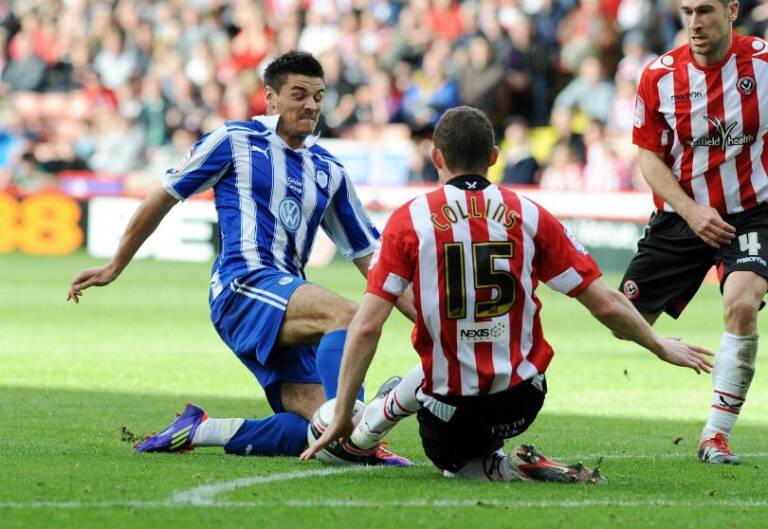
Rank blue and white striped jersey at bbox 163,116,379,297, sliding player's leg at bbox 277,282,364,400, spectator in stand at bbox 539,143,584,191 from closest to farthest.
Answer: sliding player's leg at bbox 277,282,364,400, blue and white striped jersey at bbox 163,116,379,297, spectator in stand at bbox 539,143,584,191

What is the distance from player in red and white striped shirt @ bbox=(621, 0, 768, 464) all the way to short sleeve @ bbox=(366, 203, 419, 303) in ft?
6.27

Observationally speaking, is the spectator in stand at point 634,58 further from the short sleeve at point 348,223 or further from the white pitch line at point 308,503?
the white pitch line at point 308,503

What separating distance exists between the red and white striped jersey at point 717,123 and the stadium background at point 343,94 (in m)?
13.0

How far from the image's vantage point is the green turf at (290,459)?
5.11m

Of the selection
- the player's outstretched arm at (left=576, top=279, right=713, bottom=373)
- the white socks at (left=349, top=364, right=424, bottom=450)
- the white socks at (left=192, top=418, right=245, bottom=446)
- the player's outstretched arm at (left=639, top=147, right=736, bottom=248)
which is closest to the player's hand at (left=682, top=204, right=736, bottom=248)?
the player's outstretched arm at (left=639, top=147, right=736, bottom=248)

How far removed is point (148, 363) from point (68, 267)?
406 inches

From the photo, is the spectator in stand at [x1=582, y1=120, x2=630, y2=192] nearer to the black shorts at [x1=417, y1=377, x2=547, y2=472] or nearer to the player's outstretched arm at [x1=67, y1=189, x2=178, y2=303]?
the player's outstretched arm at [x1=67, y1=189, x2=178, y2=303]

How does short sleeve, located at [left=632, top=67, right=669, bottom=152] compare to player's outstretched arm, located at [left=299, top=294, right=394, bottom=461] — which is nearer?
player's outstretched arm, located at [left=299, top=294, right=394, bottom=461]

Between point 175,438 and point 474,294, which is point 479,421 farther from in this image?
point 175,438

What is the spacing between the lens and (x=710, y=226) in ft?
23.2

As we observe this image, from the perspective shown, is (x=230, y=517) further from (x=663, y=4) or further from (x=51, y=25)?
(x=51, y=25)

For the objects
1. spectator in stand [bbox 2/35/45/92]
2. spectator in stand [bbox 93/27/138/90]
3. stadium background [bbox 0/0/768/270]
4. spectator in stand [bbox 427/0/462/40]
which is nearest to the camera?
stadium background [bbox 0/0/768/270]

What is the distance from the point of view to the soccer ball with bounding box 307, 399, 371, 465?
6219 millimetres

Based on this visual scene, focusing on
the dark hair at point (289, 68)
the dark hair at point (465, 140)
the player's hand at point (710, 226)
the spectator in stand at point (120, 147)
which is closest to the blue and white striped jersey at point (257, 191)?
the dark hair at point (289, 68)
